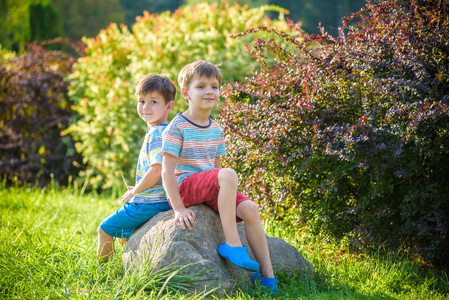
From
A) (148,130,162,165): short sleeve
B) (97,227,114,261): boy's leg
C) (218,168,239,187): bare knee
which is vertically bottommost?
(97,227,114,261): boy's leg

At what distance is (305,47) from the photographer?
12.2 feet

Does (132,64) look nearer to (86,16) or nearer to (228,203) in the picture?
(228,203)

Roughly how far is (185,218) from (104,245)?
0.87 m

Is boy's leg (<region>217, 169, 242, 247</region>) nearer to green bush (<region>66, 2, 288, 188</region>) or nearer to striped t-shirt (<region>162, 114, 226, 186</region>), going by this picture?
striped t-shirt (<region>162, 114, 226, 186</region>)

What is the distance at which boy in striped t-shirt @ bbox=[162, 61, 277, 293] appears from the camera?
9.42ft

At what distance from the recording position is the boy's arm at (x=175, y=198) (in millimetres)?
2883

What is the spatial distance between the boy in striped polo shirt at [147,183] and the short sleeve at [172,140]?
7.7 inches

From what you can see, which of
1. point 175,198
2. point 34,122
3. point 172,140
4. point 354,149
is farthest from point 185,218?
point 34,122

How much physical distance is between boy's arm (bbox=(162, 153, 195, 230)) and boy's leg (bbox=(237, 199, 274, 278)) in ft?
1.16

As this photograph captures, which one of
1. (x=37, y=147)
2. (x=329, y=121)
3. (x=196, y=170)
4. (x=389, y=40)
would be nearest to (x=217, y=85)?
(x=196, y=170)

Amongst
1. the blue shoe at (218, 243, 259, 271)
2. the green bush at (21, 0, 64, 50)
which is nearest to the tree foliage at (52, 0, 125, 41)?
the green bush at (21, 0, 64, 50)

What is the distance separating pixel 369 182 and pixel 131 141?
4031 mm

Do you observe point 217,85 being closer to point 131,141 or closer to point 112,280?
point 112,280

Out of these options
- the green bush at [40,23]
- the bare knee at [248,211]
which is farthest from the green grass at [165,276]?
the green bush at [40,23]
